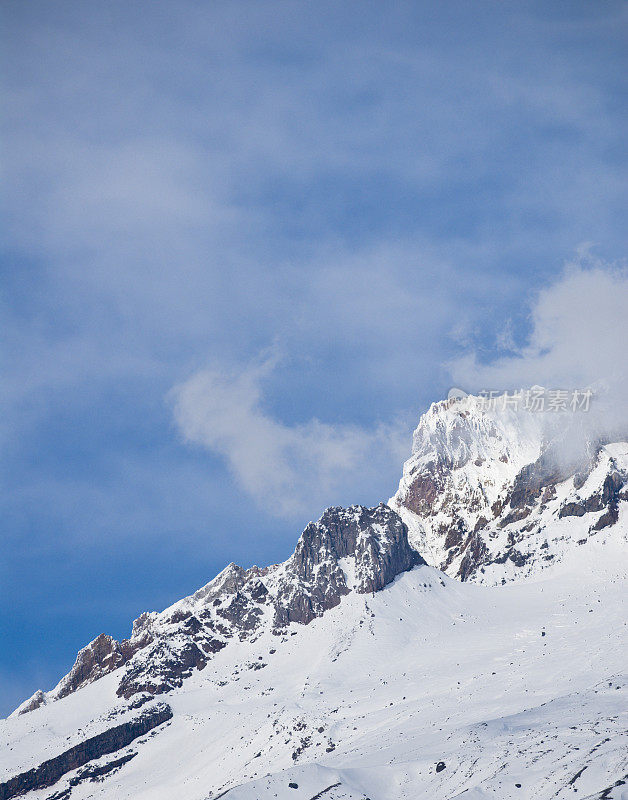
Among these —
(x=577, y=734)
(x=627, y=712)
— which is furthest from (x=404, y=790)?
(x=627, y=712)

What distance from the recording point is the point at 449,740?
17825cm

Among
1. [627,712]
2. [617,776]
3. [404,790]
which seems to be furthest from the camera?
[627,712]

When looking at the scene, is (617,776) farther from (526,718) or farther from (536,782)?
(526,718)

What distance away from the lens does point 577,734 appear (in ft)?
533

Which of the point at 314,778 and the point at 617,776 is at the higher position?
the point at 314,778

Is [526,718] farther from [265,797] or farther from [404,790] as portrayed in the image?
[265,797]

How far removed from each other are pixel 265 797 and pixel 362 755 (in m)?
30.5

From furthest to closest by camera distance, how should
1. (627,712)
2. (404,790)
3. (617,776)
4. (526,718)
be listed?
(526,718) < (627,712) < (404,790) < (617,776)

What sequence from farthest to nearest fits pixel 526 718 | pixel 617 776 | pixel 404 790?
pixel 526 718, pixel 404 790, pixel 617 776

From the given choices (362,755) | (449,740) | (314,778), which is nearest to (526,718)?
(449,740)

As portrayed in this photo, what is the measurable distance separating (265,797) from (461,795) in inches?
1371

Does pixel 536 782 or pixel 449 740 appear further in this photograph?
pixel 449 740

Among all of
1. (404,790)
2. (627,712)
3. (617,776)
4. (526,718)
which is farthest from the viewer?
(526,718)

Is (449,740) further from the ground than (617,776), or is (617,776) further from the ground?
(449,740)
